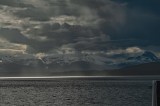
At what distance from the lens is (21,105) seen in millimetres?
86312

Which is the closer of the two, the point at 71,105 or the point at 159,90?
the point at 159,90

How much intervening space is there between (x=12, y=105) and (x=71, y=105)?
36.8ft

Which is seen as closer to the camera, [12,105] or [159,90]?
[159,90]

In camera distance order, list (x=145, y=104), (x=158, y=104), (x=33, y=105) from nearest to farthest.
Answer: (x=158, y=104), (x=145, y=104), (x=33, y=105)

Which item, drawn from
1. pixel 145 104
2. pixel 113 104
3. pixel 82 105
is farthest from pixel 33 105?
pixel 145 104

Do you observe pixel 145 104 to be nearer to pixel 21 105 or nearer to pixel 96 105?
pixel 96 105

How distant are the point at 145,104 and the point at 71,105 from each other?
47.9 feet

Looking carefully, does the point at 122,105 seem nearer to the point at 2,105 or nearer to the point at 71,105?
the point at 71,105

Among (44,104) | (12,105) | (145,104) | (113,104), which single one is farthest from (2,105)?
(145,104)

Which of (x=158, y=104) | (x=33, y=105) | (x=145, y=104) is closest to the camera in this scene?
(x=158, y=104)

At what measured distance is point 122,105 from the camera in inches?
3246

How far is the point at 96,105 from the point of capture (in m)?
A: 84.8

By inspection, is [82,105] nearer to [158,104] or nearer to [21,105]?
[21,105]

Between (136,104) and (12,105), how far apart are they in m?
23.5
